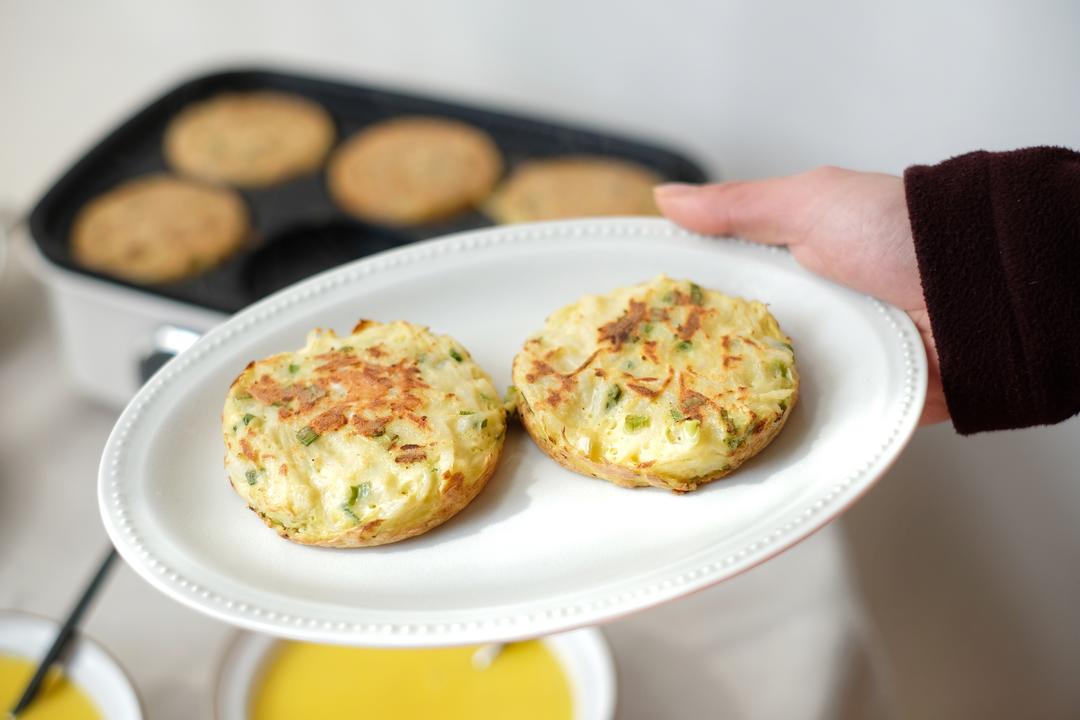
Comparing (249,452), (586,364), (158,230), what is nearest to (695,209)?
(586,364)

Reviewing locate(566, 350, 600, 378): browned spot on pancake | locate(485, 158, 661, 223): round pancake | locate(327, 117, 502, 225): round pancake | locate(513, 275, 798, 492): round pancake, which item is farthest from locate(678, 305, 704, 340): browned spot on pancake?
locate(327, 117, 502, 225): round pancake

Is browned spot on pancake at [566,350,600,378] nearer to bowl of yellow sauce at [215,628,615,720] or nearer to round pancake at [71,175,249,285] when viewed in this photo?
bowl of yellow sauce at [215,628,615,720]

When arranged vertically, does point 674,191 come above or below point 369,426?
above

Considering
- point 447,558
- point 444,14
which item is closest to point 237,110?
point 444,14

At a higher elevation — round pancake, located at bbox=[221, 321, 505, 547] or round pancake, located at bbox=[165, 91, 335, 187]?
round pancake, located at bbox=[221, 321, 505, 547]

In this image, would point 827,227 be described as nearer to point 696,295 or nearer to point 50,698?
point 696,295

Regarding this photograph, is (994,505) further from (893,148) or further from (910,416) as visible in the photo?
(910,416)
